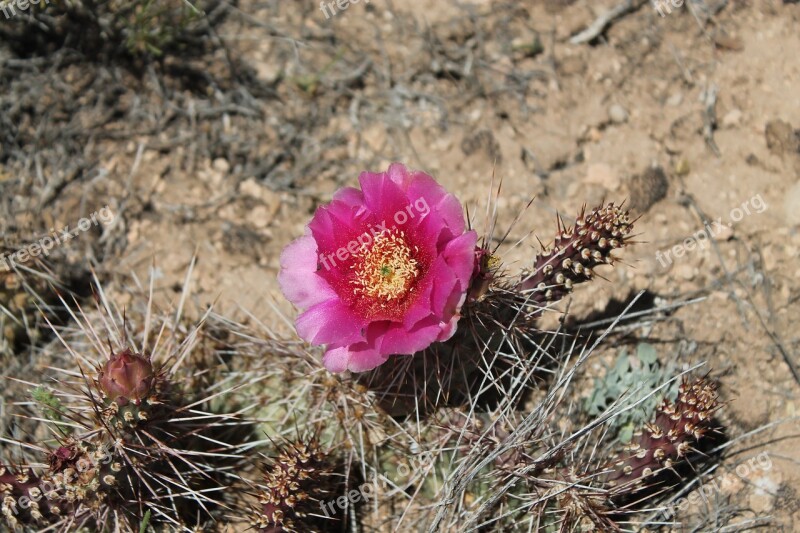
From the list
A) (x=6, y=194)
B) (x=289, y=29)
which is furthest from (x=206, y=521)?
(x=289, y=29)

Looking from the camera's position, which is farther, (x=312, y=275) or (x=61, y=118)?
(x=61, y=118)

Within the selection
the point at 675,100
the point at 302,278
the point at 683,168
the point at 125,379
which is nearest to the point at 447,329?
the point at 302,278

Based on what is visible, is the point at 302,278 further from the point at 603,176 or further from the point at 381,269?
the point at 603,176

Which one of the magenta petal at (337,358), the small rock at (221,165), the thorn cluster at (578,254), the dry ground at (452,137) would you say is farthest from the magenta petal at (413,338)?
the small rock at (221,165)

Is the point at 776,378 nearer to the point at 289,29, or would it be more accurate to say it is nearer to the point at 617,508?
the point at 617,508

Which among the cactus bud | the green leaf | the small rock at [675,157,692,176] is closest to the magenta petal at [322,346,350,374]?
the cactus bud

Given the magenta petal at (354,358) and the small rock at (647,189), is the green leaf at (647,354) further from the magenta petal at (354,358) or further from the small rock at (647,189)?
the magenta petal at (354,358)
